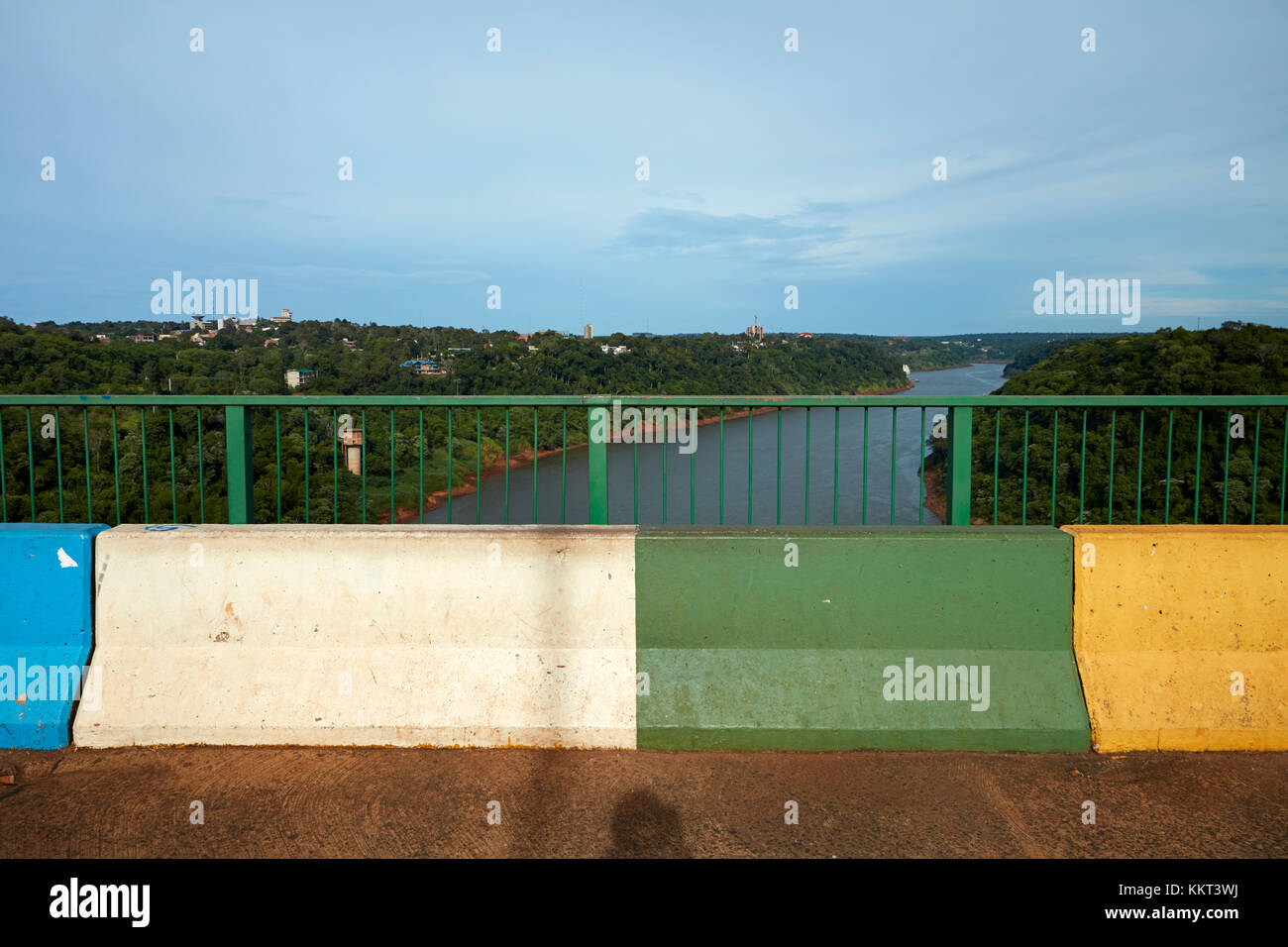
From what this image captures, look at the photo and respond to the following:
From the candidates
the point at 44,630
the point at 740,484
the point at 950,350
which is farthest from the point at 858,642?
the point at 950,350

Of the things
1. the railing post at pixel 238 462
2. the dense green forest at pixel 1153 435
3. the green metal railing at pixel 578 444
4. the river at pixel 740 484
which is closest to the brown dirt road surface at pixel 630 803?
Result: the green metal railing at pixel 578 444

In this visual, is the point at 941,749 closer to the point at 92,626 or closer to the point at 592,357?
the point at 92,626

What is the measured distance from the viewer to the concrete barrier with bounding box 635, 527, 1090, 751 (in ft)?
13.8

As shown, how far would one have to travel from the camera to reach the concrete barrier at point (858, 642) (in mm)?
4215

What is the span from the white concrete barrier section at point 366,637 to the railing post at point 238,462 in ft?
1.78

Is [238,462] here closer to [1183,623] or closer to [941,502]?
[1183,623]

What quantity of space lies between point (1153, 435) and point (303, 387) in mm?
17625

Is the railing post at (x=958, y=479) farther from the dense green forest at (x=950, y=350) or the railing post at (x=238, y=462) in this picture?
the dense green forest at (x=950, y=350)

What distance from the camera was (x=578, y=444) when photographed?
19578 millimetres

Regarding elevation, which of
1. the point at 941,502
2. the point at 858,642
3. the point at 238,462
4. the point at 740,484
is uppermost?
the point at 238,462
